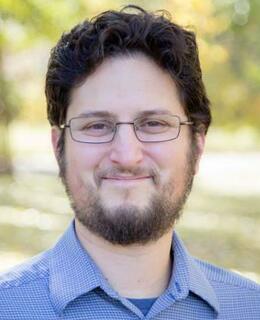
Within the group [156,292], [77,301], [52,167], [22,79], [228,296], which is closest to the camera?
[77,301]

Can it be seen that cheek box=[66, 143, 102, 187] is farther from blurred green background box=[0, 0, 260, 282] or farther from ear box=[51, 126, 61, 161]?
blurred green background box=[0, 0, 260, 282]

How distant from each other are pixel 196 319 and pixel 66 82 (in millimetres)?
797

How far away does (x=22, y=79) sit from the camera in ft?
87.1

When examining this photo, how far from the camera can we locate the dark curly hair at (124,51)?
217 cm

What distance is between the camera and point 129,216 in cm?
205

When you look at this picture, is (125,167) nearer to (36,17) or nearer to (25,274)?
(25,274)

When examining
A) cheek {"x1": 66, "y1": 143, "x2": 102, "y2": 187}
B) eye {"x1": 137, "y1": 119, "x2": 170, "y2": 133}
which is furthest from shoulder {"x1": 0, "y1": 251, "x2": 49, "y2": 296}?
eye {"x1": 137, "y1": 119, "x2": 170, "y2": 133}

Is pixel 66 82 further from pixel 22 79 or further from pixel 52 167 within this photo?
pixel 22 79

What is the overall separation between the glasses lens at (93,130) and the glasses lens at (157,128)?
0.26ft

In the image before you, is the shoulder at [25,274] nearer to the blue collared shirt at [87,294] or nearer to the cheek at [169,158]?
the blue collared shirt at [87,294]

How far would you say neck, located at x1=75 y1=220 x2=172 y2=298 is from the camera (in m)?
2.12

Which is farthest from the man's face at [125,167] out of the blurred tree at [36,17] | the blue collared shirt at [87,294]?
the blurred tree at [36,17]

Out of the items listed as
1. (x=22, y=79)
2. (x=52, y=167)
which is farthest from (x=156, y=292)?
(x=22, y=79)

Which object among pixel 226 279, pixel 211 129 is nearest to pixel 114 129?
pixel 226 279
